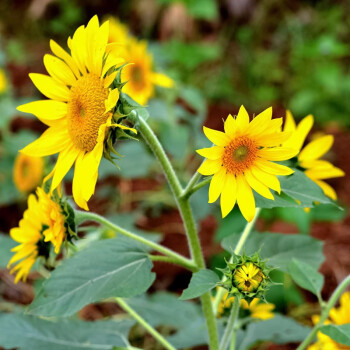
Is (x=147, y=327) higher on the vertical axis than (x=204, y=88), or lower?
lower

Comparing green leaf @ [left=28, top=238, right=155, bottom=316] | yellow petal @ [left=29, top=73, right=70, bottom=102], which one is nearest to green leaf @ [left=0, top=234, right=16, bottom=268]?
green leaf @ [left=28, top=238, right=155, bottom=316]

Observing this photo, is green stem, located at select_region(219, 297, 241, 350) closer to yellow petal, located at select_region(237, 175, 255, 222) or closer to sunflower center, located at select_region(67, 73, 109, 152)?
yellow petal, located at select_region(237, 175, 255, 222)

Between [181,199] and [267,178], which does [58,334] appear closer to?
[181,199]

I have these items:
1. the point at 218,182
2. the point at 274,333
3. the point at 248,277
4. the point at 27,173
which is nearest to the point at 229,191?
the point at 218,182

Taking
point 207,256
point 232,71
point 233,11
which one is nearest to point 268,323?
point 207,256

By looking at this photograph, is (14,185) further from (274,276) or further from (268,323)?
(268,323)
